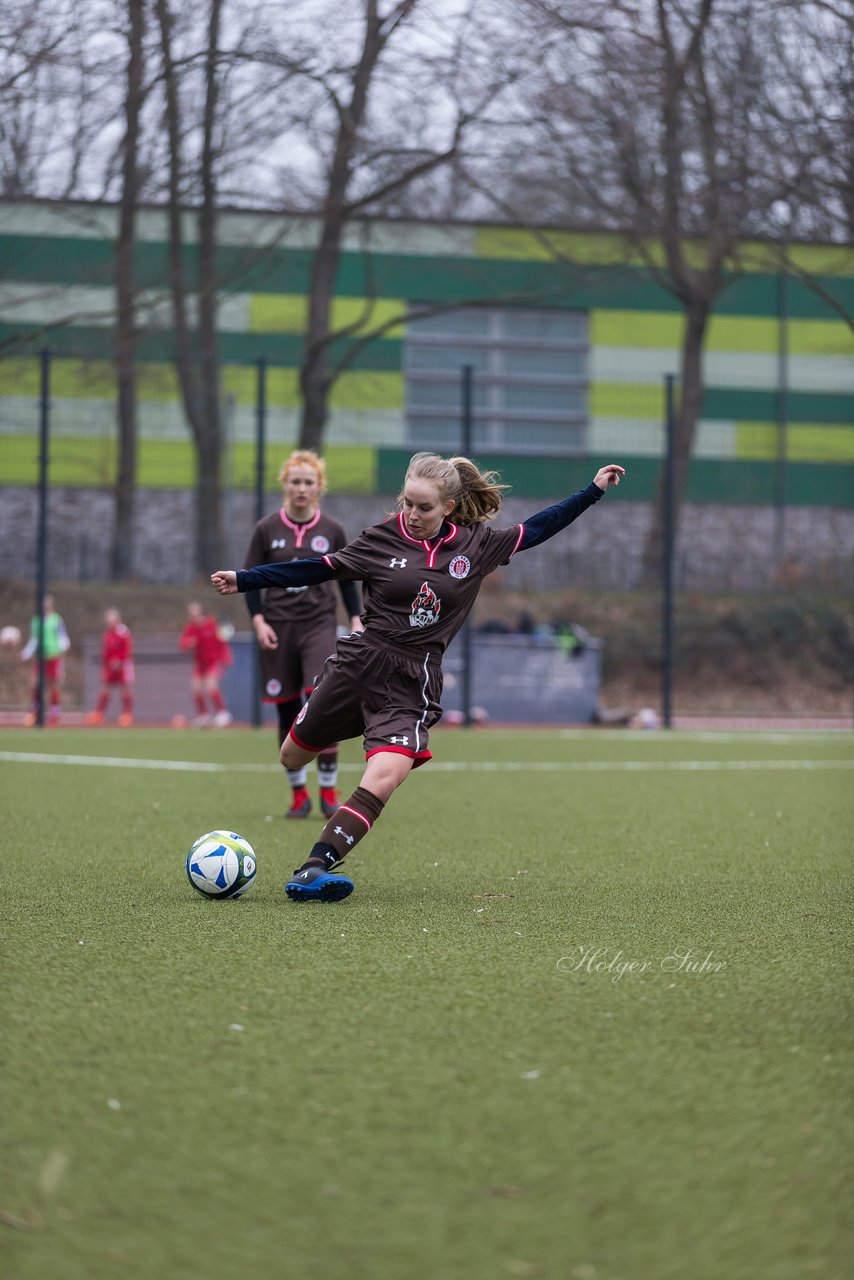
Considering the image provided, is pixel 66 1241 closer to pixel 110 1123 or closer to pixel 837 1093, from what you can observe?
pixel 110 1123

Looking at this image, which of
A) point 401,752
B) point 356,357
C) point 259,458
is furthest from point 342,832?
point 356,357

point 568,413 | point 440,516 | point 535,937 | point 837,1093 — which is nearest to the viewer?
point 837,1093

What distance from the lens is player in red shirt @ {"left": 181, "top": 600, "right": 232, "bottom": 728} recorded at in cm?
1806

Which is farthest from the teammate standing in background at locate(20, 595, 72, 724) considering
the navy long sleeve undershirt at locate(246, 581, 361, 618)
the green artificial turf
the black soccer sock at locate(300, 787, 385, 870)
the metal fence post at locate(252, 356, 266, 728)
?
the black soccer sock at locate(300, 787, 385, 870)

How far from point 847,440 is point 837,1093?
1007 inches

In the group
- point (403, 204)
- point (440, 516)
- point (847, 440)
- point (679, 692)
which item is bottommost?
point (679, 692)

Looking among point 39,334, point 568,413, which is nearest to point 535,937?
point 39,334

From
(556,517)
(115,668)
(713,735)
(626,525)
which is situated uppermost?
(626,525)

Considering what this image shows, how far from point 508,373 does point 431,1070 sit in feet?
98.2

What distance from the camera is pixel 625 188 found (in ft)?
78.2

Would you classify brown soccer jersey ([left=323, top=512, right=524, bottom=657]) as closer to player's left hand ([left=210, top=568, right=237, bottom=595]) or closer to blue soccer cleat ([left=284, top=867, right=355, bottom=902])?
player's left hand ([left=210, top=568, right=237, bottom=595])

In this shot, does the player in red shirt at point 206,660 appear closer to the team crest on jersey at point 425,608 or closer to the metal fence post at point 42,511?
the metal fence post at point 42,511

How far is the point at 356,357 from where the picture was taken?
25719mm

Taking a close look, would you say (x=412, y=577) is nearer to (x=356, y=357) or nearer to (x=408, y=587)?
(x=408, y=587)
